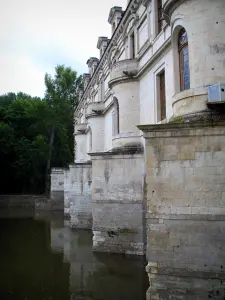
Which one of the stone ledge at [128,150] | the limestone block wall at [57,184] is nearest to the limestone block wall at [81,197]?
the stone ledge at [128,150]

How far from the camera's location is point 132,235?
12.6 meters

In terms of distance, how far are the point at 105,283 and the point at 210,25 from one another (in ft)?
26.2

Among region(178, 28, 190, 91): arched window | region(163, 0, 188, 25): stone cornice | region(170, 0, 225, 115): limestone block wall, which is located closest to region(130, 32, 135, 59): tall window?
region(163, 0, 188, 25): stone cornice

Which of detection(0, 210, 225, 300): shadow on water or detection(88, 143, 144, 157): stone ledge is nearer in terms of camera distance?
detection(0, 210, 225, 300): shadow on water

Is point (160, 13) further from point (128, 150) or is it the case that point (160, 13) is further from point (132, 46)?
point (128, 150)

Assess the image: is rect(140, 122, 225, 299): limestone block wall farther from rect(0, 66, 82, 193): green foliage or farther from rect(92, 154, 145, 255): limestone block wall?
rect(0, 66, 82, 193): green foliage

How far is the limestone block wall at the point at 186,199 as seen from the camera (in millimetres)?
6816

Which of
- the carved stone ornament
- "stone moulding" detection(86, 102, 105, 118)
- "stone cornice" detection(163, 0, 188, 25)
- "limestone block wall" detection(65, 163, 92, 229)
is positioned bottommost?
"limestone block wall" detection(65, 163, 92, 229)

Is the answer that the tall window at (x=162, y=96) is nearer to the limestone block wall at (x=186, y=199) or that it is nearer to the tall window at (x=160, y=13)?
the tall window at (x=160, y=13)

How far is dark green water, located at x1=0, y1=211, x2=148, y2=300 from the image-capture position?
927 centimetres

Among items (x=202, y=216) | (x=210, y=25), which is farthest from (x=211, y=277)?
(x=210, y=25)

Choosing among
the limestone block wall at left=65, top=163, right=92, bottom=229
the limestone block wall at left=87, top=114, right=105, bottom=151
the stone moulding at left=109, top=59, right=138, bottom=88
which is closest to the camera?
the stone moulding at left=109, top=59, right=138, bottom=88

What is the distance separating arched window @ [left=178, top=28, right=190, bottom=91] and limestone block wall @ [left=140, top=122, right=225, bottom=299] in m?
1.70

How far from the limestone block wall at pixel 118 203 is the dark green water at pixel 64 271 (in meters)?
0.63
